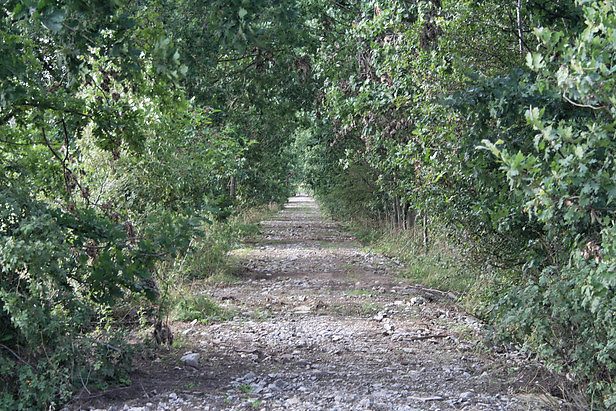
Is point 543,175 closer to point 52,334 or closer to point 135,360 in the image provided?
point 52,334

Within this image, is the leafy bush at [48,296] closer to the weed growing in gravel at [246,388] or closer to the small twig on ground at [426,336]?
the weed growing in gravel at [246,388]

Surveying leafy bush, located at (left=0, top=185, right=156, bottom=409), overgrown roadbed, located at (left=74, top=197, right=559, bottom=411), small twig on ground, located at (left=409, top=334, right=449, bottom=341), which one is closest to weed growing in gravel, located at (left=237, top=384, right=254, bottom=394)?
overgrown roadbed, located at (left=74, top=197, right=559, bottom=411)

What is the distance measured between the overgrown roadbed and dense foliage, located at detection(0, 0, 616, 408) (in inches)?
23.2

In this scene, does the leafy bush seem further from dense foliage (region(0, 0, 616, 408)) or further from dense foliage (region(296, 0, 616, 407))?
dense foliage (region(296, 0, 616, 407))

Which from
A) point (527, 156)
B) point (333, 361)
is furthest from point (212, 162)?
point (527, 156)

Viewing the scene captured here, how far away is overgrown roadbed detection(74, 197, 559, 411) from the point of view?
5.30 metres

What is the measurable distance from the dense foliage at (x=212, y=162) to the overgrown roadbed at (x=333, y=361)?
589 millimetres

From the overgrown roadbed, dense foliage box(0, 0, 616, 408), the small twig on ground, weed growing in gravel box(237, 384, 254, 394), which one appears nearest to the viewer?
dense foliage box(0, 0, 616, 408)

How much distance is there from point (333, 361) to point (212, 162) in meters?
3.88

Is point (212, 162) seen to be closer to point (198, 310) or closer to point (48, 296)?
point (198, 310)

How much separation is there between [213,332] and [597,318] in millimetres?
5004

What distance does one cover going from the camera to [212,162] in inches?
364

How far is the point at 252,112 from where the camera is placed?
16.2 meters

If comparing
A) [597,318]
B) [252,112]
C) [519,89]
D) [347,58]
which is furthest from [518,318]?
[252,112]
